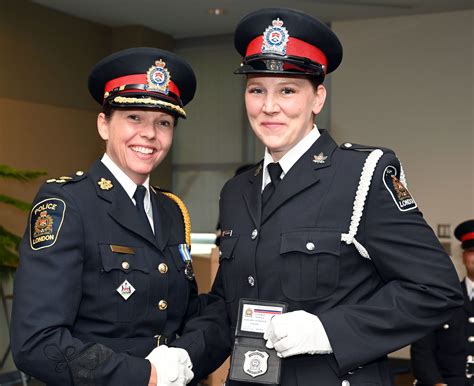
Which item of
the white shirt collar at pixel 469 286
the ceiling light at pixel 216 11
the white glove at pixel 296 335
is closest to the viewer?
the white glove at pixel 296 335

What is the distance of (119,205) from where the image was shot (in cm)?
202

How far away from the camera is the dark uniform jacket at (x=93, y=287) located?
1774 mm

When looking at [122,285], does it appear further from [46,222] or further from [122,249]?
[46,222]

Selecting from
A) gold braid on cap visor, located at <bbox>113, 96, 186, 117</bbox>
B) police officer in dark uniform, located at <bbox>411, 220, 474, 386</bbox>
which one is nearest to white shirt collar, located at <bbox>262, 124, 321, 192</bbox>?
gold braid on cap visor, located at <bbox>113, 96, 186, 117</bbox>

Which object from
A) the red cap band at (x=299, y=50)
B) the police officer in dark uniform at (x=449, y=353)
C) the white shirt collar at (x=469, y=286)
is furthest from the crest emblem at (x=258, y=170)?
the white shirt collar at (x=469, y=286)

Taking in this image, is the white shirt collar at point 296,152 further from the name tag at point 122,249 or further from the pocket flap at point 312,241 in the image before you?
the name tag at point 122,249

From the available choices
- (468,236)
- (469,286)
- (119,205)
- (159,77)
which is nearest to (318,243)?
(119,205)

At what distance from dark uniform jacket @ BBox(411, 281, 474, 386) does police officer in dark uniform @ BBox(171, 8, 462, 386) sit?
6.56 ft

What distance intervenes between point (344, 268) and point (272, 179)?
12.8 inches

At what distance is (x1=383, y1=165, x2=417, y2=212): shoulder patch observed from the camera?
1713mm

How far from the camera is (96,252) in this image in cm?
191

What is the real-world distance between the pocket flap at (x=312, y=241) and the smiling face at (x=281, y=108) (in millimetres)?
233

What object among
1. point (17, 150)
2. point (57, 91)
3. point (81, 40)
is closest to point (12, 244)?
point (17, 150)

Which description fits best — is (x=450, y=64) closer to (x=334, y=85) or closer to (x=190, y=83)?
(x=334, y=85)
